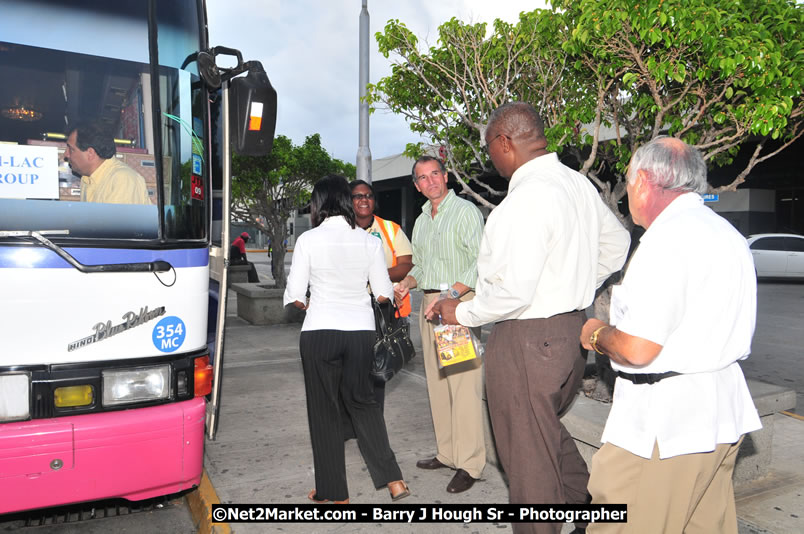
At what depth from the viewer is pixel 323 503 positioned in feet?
11.6

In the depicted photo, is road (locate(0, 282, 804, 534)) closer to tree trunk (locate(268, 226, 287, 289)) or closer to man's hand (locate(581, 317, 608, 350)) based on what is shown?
man's hand (locate(581, 317, 608, 350))

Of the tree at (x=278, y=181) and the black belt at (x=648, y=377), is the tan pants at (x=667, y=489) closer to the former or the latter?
the black belt at (x=648, y=377)

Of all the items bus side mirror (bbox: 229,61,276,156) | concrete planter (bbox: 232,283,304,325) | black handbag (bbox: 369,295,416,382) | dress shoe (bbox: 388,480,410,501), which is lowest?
dress shoe (bbox: 388,480,410,501)

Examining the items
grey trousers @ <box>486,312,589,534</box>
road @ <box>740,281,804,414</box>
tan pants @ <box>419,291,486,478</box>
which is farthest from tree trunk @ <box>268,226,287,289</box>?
grey trousers @ <box>486,312,589,534</box>

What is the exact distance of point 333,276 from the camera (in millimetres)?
3400

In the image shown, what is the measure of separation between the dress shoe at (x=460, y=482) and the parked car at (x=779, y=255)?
1691 cm

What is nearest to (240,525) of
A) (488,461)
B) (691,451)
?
(488,461)

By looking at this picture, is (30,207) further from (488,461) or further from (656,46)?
(656,46)

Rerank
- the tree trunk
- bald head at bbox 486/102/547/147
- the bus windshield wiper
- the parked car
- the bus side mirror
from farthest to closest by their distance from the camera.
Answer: the parked car, the tree trunk, the bus side mirror, the bus windshield wiper, bald head at bbox 486/102/547/147

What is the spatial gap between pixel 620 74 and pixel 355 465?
359 centimetres

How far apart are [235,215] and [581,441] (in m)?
12.8

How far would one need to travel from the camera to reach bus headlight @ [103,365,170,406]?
9.89 feet

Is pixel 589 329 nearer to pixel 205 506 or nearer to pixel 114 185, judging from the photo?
pixel 114 185

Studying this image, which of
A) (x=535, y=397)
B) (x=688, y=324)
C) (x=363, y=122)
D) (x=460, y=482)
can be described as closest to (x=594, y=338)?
(x=688, y=324)
